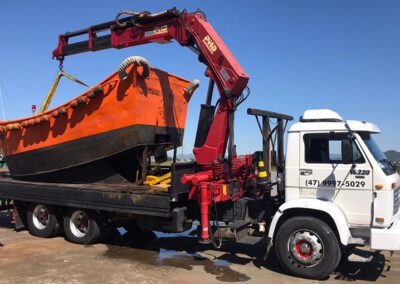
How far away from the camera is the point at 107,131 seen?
837cm

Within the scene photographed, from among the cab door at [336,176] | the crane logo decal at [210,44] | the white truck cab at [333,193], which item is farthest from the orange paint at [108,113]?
the cab door at [336,176]

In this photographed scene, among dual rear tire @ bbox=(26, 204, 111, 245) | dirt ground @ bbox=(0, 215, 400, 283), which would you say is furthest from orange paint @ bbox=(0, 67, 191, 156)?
dirt ground @ bbox=(0, 215, 400, 283)

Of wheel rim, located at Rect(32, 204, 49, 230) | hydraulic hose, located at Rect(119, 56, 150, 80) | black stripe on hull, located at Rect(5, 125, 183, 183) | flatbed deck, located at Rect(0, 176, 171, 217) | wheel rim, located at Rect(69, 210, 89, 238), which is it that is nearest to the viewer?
flatbed deck, located at Rect(0, 176, 171, 217)

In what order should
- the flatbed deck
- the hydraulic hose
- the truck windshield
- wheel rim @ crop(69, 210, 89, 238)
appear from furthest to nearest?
wheel rim @ crop(69, 210, 89, 238), the hydraulic hose, the flatbed deck, the truck windshield

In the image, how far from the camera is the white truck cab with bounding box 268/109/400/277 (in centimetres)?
610

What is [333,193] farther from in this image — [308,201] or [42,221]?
[42,221]

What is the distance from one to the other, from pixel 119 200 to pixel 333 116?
13.0 feet

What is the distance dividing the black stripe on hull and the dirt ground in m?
1.43

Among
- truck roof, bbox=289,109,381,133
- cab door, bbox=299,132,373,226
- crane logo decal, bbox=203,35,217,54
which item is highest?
crane logo decal, bbox=203,35,217,54

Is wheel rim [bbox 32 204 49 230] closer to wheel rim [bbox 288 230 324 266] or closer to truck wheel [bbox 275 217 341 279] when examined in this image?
truck wheel [bbox 275 217 341 279]

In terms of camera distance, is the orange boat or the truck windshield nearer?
the truck windshield

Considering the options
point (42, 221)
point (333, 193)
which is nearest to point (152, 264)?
point (333, 193)

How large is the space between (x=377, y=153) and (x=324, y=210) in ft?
4.06

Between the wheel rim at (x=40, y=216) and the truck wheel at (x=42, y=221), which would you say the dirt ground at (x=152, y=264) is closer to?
the truck wheel at (x=42, y=221)
